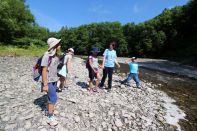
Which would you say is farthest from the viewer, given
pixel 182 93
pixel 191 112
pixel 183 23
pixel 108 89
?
pixel 183 23

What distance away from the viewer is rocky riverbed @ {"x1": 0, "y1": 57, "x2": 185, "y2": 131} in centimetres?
881

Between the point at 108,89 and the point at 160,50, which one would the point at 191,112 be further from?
the point at 160,50

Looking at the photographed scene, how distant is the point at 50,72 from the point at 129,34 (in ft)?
321

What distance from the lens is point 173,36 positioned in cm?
8275

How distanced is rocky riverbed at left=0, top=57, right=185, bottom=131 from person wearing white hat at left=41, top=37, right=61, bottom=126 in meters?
0.45

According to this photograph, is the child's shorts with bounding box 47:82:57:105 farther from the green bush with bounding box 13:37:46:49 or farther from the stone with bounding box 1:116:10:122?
the green bush with bounding box 13:37:46:49

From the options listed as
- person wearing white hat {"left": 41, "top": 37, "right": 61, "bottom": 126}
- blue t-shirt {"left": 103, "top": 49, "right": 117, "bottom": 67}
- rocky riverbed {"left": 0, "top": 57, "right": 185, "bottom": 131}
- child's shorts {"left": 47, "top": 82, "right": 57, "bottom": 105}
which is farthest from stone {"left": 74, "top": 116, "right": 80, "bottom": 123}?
blue t-shirt {"left": 103, "top": 49, "right": 117, "bottom": 67}

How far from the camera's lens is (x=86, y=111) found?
1022cm

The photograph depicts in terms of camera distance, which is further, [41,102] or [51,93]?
[41,102]

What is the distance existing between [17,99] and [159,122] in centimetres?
591

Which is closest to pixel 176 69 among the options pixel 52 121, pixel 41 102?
pixel 41 102

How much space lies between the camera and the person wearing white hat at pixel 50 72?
8023mm

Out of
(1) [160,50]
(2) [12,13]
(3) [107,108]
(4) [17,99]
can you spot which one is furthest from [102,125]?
(1) [160,50]

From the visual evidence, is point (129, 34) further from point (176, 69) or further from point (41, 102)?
point (41, 102)
